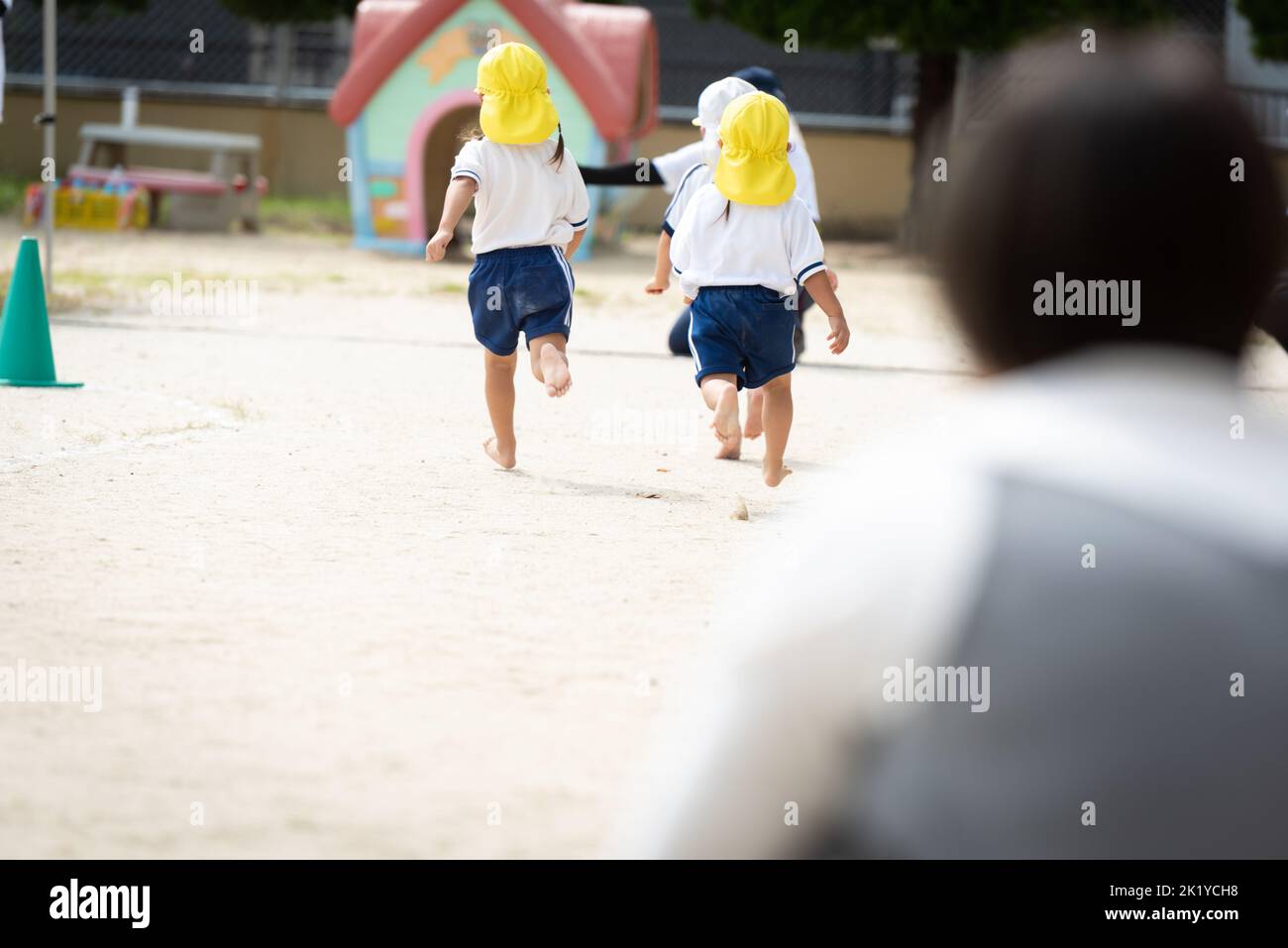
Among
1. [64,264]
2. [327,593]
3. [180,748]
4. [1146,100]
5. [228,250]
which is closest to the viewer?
[1146,100]

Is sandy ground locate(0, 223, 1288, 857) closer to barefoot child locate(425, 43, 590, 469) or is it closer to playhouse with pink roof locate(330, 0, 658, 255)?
barefoot child locate(425, 43, 590, 469)

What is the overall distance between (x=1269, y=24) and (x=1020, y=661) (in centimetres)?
1755

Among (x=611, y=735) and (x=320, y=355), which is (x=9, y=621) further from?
(x=320, y=355)

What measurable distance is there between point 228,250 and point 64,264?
2.39m

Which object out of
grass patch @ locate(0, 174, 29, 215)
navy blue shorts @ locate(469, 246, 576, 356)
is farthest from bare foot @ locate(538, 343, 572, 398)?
grass patch @ locate(0, 174, 29, 215)

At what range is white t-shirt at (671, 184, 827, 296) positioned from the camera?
6.01 meters

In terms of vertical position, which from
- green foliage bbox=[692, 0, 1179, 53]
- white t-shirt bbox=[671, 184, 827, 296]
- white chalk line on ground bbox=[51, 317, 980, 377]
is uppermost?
green foliage bbox=[692, 0, 1179, 53]

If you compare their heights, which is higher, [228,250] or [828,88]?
[828,88]

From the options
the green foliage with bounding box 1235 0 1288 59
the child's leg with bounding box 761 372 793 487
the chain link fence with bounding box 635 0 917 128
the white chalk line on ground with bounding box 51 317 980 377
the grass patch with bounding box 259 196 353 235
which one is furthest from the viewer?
the chain link fence with bounding box 635 0 917 128

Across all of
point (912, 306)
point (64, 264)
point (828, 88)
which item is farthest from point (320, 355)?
point (828, 88)

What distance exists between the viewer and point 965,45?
55.2ft

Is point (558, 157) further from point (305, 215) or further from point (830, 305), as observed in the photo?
point (305, 215)

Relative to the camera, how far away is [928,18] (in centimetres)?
1655

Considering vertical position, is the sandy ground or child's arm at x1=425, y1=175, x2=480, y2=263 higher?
child's arm at x1=425, y1=175, x2=480, y2=263
